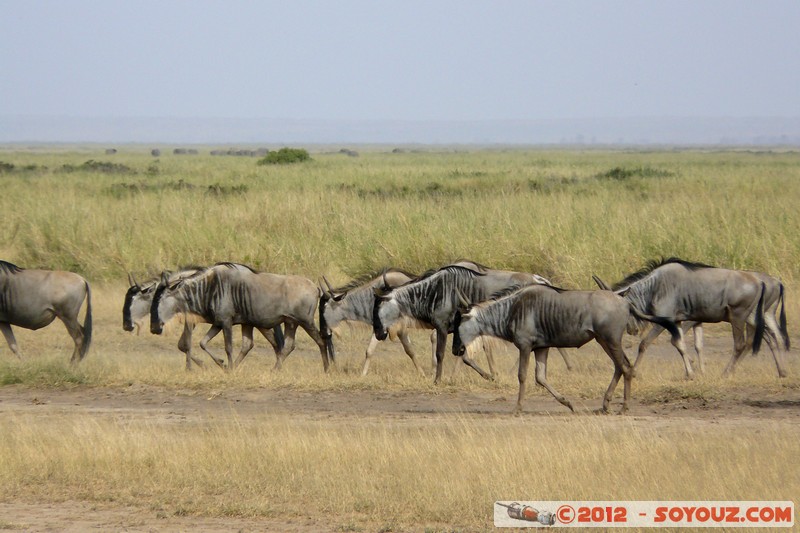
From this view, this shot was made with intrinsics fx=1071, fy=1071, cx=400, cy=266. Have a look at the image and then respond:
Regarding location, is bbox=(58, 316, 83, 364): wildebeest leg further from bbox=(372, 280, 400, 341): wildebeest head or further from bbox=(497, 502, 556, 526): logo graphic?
bbox=(497, 502, 556, 526): logo graphic

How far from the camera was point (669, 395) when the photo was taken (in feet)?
33.6

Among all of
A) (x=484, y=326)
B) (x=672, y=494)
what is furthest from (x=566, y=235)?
(x=672, y=494)

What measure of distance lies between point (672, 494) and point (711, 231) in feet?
39.4

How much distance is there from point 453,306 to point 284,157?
4318 centimetres

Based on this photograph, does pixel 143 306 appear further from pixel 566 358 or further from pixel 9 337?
pixel 566 358

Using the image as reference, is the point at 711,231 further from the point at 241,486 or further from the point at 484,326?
the point at 241,486

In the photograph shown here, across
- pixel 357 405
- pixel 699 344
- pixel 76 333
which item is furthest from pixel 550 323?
pixel 76 333

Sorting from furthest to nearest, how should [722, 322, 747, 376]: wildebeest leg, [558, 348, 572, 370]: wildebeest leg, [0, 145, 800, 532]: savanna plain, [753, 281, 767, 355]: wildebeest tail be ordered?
[558, 348, 572, 370]: wildebeest leg
[722, 322, 747, 376]: wildebeest leg
[753, 281, 767, 355]: wildebeest tail
[0, 145, 800, 532]: savanna plain

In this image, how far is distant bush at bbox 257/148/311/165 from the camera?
173 ft

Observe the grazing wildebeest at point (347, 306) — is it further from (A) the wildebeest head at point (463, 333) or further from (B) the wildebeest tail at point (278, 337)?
(A) the wildebeest head at point (463, 333)

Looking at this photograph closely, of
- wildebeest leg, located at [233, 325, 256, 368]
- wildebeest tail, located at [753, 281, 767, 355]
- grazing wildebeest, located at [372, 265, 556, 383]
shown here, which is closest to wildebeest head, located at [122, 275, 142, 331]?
wildebeest leg, located at [233, 325, 256, 368]

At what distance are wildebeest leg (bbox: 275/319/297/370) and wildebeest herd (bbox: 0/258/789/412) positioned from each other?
0.04 ft

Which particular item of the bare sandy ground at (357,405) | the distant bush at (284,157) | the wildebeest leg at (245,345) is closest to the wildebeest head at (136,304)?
the wildebeest leg at (245,345)

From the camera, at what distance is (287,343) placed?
12461 millimetres
